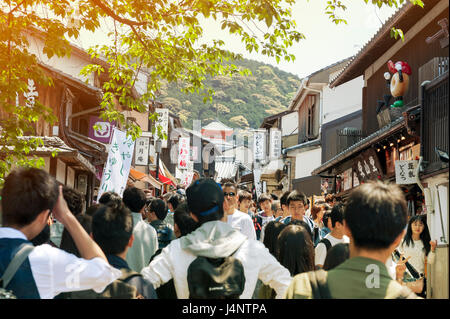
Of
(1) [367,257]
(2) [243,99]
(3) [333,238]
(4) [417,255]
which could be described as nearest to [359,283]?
(1) [367,257]

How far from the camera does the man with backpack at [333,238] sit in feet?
21.5

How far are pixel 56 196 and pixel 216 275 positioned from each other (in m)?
1.23

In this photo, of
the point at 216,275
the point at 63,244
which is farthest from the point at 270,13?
the point at 216,275

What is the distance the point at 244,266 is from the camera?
13.0ft

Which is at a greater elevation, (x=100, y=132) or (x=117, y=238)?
(x=100, y=132)

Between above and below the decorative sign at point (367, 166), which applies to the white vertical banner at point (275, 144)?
above

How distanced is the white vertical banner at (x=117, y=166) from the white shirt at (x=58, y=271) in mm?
9028

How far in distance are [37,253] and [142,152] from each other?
29.3 meters

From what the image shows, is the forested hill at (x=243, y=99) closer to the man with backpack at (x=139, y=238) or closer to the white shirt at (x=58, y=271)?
the man with backpack at (x=139, y=238)

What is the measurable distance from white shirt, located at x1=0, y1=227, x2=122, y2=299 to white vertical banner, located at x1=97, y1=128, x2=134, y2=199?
355 inches

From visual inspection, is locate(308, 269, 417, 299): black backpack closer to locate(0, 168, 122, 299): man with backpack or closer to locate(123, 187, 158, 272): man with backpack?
locate(0, 168, 122, 299): man with backpack

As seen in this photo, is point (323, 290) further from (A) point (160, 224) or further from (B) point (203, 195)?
(A) point (160, 224)

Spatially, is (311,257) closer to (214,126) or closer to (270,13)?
(270,13)

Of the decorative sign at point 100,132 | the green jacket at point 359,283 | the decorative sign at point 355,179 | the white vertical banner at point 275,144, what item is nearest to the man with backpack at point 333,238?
the green jacket at point 359,283
